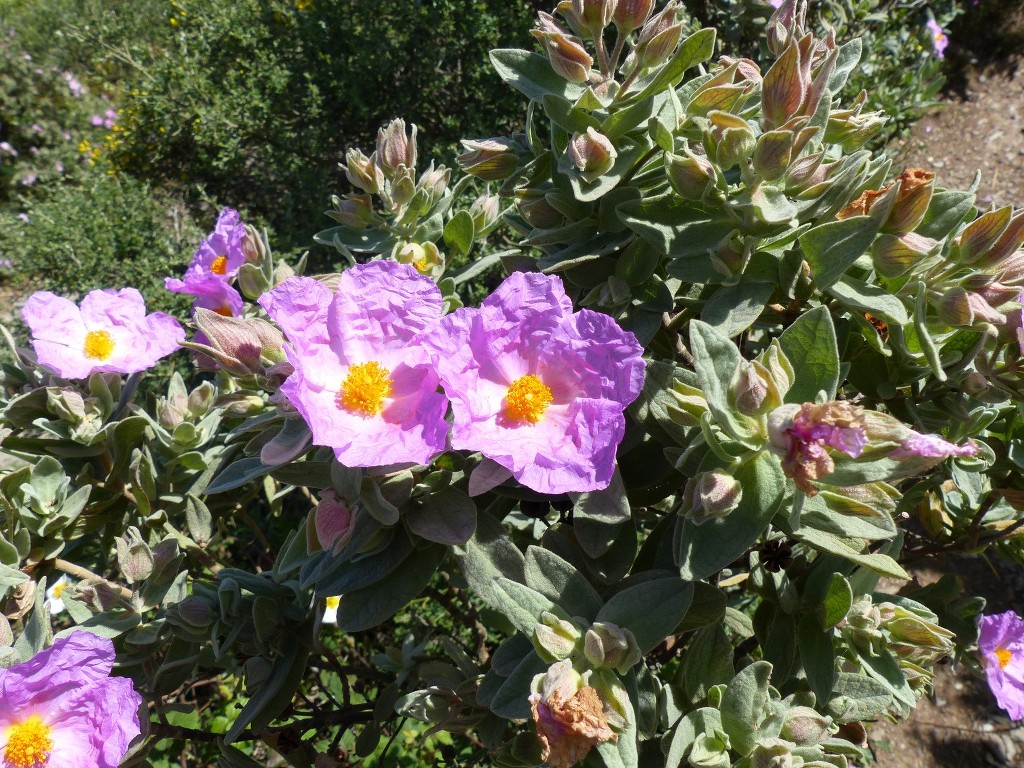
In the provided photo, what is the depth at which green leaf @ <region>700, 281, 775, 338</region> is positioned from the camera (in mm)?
1133

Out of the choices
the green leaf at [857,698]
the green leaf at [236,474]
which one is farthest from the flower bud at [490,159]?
the green leaf at [857,698]

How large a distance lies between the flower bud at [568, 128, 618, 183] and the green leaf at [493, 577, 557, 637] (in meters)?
0.69

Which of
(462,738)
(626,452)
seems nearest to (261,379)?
(626,452)

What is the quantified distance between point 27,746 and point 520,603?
37.2 inches

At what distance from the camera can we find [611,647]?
1044 millimetres

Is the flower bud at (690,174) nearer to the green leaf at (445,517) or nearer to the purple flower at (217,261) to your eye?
the green leaf at (445,517)

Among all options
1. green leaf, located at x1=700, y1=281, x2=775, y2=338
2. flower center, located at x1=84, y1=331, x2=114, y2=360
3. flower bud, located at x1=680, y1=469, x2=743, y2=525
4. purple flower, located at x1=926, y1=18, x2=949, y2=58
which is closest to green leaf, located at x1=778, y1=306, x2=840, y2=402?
green leaf, located at x1=700, y1=281, x2=775, y2=338

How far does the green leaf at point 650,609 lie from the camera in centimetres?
108

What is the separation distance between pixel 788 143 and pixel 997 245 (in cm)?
43

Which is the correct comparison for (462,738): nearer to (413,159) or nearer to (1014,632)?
(1014,632)

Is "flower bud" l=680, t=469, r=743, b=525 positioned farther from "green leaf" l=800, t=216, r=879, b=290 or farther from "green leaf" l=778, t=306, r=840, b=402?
"green leaf" l=800, t=216, r=879, b=290

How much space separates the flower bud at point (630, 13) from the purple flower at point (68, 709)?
1.48 meters

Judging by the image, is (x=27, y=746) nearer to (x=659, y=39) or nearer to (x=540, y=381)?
(x=540, y=381)

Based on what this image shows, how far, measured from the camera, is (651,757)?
129cm
